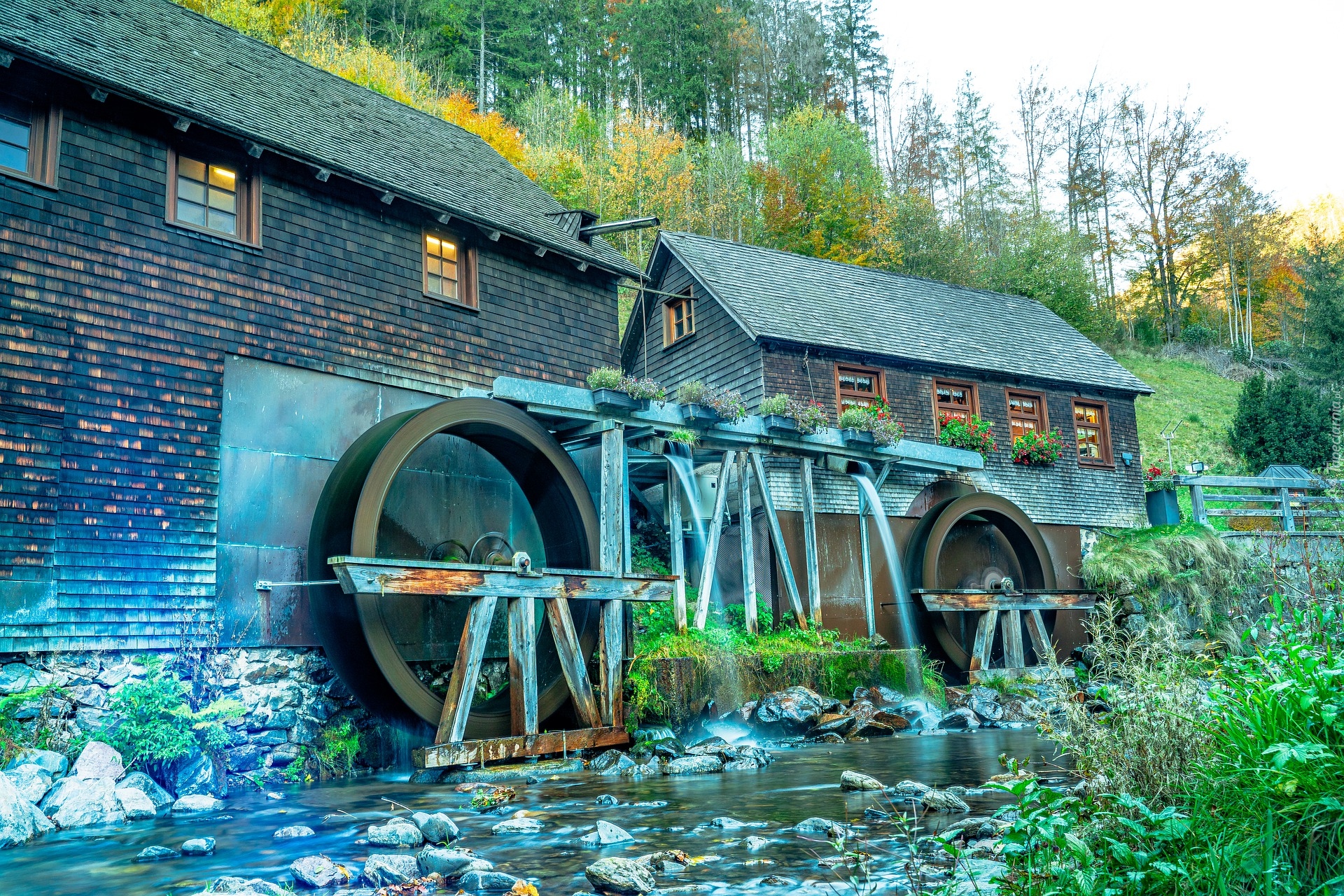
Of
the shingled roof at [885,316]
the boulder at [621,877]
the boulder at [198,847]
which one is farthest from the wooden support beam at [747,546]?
the boulder at [621,877]

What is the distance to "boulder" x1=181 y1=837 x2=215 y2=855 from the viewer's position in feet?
17.2

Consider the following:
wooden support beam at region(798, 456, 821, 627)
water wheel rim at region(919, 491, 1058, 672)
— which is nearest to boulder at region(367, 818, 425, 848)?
wooden support beam at region(798, 456, 821, 627)

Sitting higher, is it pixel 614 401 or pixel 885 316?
pixel 885 316

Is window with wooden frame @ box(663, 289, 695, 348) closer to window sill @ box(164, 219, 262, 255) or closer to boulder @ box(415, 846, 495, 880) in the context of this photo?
window sill @ box(164, 219, 262, 255)

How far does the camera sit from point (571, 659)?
9078 mm

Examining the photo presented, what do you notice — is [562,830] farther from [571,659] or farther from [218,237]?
[218,237]

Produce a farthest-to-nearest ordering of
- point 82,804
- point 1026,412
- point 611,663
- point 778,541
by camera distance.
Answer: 1. point 1026,412
2. point 778,541
3. point 611,663
4. point 82,804

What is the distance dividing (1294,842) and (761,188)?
27400mm

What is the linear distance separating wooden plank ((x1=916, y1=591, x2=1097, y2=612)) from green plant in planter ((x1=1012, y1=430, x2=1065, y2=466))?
8.17 feet

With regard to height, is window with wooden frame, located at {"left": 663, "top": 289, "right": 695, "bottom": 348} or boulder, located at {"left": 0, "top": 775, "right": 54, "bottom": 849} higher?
window with wooden frame, located at {"left": 663, "top": 289, "right": 695, "bottom": 348}

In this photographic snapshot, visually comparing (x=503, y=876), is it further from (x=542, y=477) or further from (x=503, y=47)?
(x=503, y=47)

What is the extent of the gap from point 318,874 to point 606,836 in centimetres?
142

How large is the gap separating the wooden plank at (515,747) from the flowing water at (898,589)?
6012 millimetres

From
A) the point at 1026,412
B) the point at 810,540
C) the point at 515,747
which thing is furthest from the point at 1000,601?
the point at 515,747
